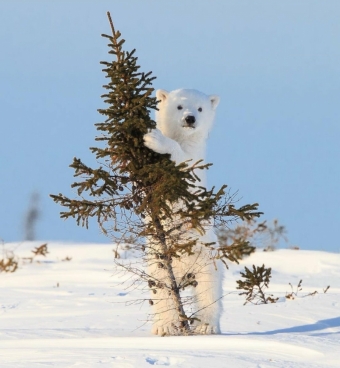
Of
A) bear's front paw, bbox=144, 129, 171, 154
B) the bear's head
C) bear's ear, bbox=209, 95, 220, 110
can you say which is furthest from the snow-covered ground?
bear's ear, bbox=209, 95, 220, 110

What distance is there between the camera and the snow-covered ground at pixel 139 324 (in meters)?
4.77

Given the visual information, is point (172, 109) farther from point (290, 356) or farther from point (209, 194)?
point (290, 356)

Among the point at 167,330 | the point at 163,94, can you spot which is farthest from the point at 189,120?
the point at 167,330

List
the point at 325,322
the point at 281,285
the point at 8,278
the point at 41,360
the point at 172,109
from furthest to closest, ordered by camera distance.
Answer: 1. the point at 8,278
2. the point at 281,285
3. the point at 325,322
4. the point at 172,109
5. the point at 41,360

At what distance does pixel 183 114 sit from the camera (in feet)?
22.3

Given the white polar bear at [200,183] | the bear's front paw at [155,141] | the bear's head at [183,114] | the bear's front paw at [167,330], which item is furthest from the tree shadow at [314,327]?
the bear's front paw at [155,141]

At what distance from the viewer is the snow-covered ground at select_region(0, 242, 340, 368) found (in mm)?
4770

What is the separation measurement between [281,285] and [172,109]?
20.7 feet

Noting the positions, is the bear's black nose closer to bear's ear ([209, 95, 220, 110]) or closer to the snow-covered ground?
bear's ear ([209, 95, 220, 110])

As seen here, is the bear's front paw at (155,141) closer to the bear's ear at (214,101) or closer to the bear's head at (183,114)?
the bear's head at (183,114)

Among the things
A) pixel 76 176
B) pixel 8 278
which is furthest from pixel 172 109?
pixel 8 278

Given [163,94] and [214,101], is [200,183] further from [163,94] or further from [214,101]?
[214,101]

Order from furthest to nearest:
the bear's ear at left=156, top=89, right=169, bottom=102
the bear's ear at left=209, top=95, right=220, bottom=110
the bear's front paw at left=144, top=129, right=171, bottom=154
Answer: the bear's ear at left=209, top=95, right=220, bottom=110 → the bear's ear at left=156, top=89, right=169, bottom=102 → the bear's front paw at left=144, top=129, right=171, bottom=154

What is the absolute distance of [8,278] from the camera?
13547mm
